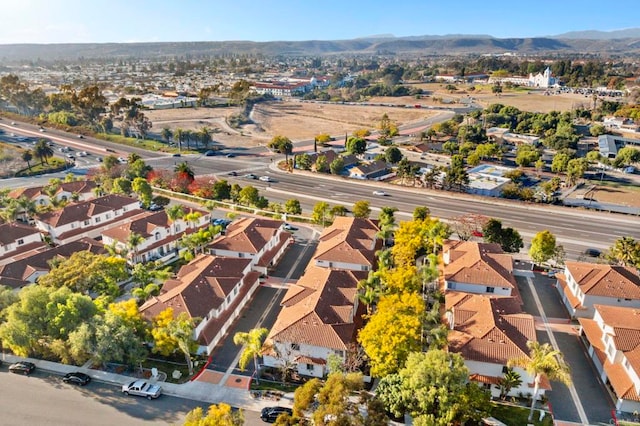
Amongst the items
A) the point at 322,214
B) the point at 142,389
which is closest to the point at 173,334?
the point at 142,389

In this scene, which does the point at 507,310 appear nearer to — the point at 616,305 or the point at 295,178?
the point at 616,305

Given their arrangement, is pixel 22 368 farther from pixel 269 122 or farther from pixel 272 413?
pixel 269 122

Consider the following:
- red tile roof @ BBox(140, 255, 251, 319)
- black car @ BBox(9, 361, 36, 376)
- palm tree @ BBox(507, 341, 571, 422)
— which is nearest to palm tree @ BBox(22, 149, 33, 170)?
red tile roof @ BBox(140, 255, 251, 319)

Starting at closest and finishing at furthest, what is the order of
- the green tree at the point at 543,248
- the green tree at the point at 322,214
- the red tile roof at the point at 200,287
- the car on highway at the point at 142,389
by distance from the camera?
the car on highway at the point at 142,389 < the red tile roof at the point at 200,287 < the green tree at the point at 543,248 < the green tree at the point at 322,214

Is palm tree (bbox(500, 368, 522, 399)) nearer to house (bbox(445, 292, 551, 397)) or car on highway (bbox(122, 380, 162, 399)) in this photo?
house (bbox(445, 292, 551, 397))

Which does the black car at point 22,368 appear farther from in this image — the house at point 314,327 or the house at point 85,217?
the house at point 85,217

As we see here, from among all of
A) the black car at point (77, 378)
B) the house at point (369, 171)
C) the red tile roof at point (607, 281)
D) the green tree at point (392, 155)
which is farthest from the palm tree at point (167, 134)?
the red tile roof at point (607, 281)

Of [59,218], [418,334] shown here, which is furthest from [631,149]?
[59,218]

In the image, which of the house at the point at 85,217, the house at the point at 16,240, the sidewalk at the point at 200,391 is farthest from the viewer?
the house at the point at 85,217
